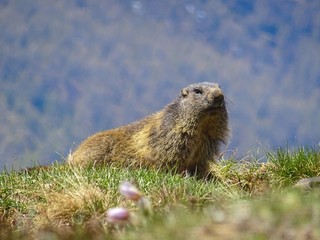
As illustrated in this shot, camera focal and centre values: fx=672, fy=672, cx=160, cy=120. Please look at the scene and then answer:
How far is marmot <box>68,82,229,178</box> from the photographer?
10.5 metres

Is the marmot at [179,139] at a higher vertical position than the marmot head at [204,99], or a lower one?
lower

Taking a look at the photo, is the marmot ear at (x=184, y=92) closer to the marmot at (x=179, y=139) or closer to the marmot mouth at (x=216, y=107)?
the marmot at (x=179, y=139)

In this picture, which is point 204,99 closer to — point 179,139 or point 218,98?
point 218,98

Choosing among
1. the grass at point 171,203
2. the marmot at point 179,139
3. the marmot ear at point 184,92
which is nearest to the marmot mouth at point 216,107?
the marmot at point 179,139

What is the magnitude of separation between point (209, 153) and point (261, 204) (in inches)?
298

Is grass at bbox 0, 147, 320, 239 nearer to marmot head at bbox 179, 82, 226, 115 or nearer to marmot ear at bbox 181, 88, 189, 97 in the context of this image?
marmot head at bbox 179, 82, 226, 115

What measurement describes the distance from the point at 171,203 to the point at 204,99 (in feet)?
13.8

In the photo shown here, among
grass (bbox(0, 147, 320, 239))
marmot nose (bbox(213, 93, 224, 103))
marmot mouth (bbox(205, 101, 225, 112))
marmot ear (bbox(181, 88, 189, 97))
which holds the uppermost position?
marmot ear (bbox(181, 88, 189, 97))

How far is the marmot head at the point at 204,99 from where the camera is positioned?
10.4m

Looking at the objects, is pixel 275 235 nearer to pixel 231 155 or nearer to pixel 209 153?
pixel 209 153

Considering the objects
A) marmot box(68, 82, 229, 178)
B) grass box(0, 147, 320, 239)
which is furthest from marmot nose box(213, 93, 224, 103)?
grass box(0, 147, 320, 239)

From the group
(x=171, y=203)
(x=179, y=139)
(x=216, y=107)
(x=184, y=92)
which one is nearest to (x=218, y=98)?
(x=216, y=107)

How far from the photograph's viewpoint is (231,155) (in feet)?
38.0

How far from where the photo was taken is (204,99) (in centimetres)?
1049
